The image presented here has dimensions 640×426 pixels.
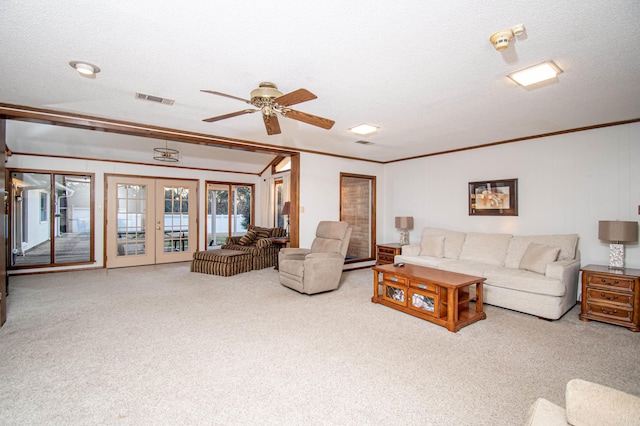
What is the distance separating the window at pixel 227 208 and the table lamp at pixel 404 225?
4392mm

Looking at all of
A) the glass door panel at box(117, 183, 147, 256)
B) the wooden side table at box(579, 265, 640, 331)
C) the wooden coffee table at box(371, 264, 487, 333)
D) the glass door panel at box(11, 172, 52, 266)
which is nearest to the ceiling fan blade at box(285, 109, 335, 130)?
the wooden coffee table at box(371, 264, 487, 333)

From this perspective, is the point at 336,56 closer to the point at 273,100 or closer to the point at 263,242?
the point at 273,100

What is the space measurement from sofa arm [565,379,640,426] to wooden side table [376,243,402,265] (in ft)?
15.5

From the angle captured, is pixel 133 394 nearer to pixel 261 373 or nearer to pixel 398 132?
pixel 261 373

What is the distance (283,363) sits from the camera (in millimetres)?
2449

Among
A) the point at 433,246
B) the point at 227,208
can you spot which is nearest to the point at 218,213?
the point at 227,208

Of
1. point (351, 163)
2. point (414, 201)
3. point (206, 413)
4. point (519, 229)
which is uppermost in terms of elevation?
point (351, 163)

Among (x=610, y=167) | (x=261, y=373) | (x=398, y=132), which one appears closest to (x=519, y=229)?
(x=610, y=167)

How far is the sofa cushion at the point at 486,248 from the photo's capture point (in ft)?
14.7

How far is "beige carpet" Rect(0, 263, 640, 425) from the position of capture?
189 centimetres

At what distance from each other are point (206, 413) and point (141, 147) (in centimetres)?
579

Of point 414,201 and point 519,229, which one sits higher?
point 414,201

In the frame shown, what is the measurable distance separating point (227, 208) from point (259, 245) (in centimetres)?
276

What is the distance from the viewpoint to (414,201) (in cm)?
638
